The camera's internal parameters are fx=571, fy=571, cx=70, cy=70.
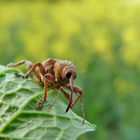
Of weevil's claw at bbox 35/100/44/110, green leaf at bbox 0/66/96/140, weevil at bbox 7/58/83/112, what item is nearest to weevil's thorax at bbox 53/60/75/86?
weevil at bbox 7/58/83/112

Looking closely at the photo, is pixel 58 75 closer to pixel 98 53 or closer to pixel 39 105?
pixel 39 105

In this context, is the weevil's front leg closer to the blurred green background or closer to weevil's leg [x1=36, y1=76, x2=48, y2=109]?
weevil's leg [x1=36, y1=76, x2=48, y2=109]

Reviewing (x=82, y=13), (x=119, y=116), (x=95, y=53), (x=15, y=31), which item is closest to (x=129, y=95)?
(x=119, y=116)

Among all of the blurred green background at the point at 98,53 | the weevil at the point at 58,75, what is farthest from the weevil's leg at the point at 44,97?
the blurred green background at the point at 98,53

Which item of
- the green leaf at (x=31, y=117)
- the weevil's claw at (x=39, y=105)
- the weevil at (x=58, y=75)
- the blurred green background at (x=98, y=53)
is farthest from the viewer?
the blurred green background at (x=98, y=53)

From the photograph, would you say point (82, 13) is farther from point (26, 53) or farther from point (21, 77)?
point (21, 77)

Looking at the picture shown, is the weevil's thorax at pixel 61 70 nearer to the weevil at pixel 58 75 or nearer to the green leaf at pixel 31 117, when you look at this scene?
the weevil at pixel 58 75

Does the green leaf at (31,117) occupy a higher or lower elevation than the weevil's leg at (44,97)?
lower

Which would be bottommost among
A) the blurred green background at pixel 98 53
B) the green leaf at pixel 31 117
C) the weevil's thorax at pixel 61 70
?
the blurred green background at pixel 98 53
